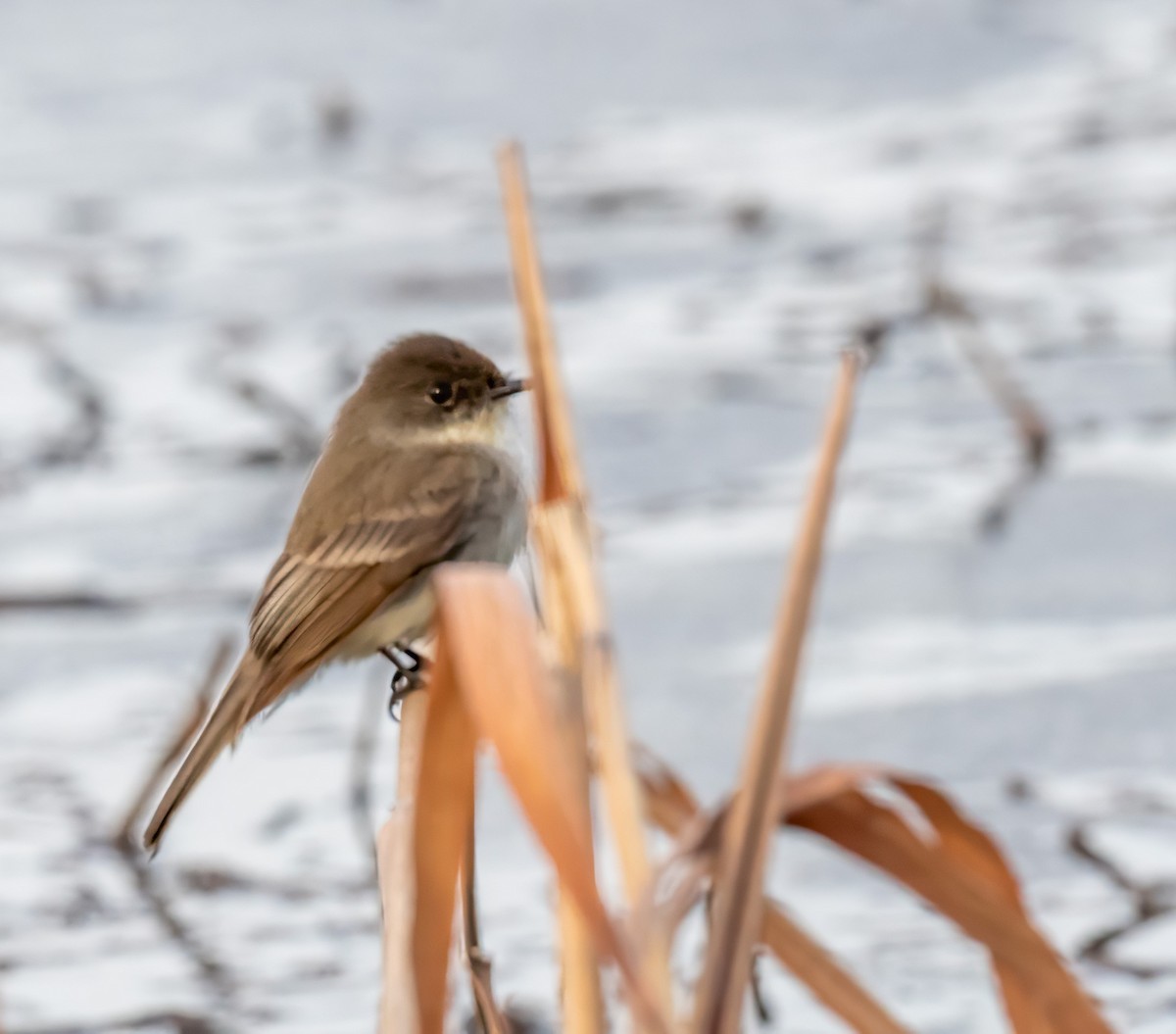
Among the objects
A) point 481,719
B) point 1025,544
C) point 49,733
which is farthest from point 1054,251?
point 481,719

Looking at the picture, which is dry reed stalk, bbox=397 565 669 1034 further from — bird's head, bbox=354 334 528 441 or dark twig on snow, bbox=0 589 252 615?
dark twig on snow, bbox=0 589 252 615

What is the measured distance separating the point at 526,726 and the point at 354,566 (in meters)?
1.90

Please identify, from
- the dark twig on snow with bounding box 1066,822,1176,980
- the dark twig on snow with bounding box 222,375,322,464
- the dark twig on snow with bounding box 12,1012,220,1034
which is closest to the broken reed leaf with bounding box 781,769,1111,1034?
the dark twig on snow with bounding box 1066,822,1176,980

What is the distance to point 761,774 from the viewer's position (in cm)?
220

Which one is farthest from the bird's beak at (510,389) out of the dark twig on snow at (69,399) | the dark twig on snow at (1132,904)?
the dark twig on snow at (69,399)

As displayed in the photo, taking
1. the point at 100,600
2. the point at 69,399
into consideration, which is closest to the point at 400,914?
the point at 100,600

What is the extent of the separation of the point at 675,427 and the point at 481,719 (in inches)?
219

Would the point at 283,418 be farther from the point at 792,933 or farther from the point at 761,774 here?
the point at 761,774

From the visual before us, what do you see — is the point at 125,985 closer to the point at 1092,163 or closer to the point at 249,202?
the point at 249,202

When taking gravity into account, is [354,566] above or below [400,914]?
above

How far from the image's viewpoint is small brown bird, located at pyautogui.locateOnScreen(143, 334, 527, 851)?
154 inches

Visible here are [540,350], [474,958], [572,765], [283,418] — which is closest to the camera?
[572,765]

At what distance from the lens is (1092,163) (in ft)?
35.1

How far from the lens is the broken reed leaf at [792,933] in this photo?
2.29m
